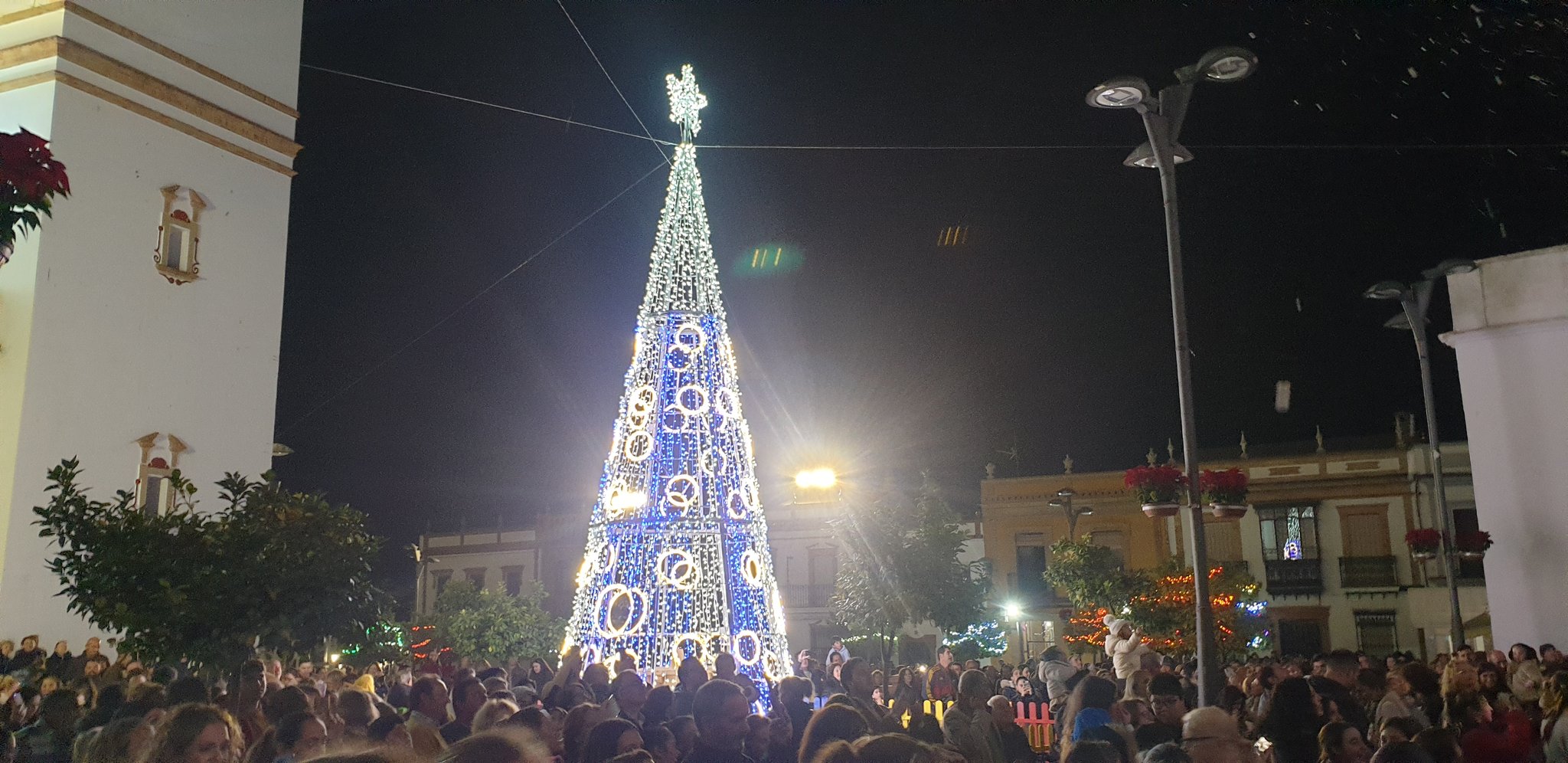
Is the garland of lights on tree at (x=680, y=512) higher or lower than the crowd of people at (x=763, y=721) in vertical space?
higher

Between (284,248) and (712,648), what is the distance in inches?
394

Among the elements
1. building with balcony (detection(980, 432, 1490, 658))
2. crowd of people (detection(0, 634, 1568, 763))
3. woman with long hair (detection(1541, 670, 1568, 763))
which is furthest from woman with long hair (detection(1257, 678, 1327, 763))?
building with balcony (detection(980, 432, 1490, 658))

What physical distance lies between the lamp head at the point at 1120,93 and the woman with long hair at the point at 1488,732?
486 cm

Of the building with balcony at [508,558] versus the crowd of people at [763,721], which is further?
the building with balcony at [508,558]

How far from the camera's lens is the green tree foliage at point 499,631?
3309cm

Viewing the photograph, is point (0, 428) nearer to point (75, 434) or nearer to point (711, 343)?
point (75, 434)

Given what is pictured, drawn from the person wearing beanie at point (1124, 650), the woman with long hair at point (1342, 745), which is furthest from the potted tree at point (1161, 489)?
the woman with long hair at point (1342, 745)

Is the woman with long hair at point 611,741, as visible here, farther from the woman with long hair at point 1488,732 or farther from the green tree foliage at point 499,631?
the green tree foliage at point 499,631

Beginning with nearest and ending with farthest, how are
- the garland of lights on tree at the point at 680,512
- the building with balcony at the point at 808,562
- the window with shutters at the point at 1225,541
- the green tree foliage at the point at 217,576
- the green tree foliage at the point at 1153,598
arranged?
the green tree foliage at the point at 217,576
the garland of lights on tree at the point at 680,512
the green tree foliage at the point at 1153,598
the window with shutters at the point at 1225,541
the building with balcony at the point at 808,562

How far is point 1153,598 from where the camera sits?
25391 mm

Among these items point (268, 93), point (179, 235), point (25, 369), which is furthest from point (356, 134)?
point (25, 369)

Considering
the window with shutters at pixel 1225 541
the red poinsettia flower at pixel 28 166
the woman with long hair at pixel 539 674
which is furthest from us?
the window with shutters at pixel 1225 541

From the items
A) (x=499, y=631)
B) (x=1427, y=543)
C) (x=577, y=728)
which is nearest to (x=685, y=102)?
(x=577, y=728)

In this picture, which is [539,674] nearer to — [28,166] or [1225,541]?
[28,166]
